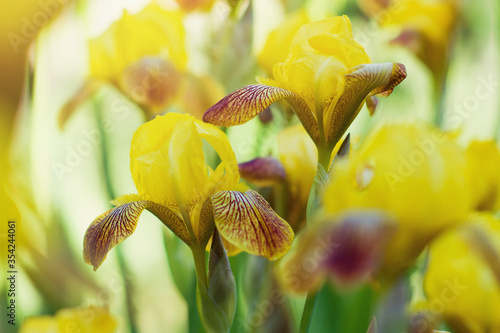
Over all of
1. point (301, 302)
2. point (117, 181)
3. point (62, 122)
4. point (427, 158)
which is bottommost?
point (301, 302)

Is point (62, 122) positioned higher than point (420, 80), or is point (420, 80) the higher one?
point (62, 122)

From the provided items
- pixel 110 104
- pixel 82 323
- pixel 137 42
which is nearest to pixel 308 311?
pixel 82 323

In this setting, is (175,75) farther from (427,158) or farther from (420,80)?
(420,80)

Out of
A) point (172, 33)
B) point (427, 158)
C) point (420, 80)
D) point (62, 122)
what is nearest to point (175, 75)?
point (172, 33)

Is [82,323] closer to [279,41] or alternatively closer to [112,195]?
[112,195]

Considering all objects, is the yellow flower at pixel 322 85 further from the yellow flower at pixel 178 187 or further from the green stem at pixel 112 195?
the green stem at pixel 112 195

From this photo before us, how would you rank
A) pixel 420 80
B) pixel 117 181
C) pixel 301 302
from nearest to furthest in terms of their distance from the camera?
pixel 301 302
pixel 117 181
pixel 420 80

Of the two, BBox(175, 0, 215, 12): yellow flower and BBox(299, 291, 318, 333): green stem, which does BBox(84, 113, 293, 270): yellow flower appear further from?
BBox(175, 0, 215, 12): yellow flower

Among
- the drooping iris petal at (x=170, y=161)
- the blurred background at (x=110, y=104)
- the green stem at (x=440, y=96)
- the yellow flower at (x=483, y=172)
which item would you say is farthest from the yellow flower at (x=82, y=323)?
the green stem at (x=440, y=96)
